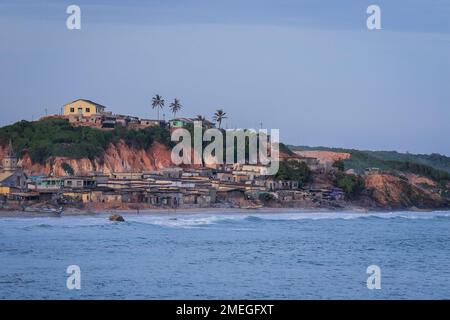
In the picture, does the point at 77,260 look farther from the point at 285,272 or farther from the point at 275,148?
the point at 275,148

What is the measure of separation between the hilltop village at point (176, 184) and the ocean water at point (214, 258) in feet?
12.5

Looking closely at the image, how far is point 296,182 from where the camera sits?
86500 mm

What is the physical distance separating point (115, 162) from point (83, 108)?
34.5 feet

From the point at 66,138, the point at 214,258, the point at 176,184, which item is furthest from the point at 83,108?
the point at 214,258

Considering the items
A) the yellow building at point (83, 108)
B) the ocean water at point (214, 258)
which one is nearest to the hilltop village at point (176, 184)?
the yellow building at point (83, 108)

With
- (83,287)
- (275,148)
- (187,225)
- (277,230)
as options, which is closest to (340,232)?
(277,230)

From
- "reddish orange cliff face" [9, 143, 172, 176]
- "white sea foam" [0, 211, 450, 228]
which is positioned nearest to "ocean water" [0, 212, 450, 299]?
"white sea foam" [0, 211, 450, 228]

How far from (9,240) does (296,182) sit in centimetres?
4137

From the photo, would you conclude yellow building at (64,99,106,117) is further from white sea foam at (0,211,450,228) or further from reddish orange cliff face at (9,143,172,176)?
white sea foam at (0,211,450,228)

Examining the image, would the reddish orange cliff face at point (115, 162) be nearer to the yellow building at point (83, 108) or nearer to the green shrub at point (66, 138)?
the green shrub at point (66, 138)

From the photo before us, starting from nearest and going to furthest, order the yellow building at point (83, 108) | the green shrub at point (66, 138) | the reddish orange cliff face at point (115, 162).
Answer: the reddish orange cliff face at point (115, 162) < the green shrub at point (66, 138) < the yellow building at point (83, 108)

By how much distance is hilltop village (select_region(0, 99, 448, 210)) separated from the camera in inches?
2721

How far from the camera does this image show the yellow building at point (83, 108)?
306 feet

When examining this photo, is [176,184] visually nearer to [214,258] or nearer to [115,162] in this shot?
[115,162]
